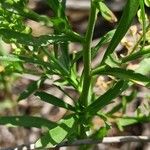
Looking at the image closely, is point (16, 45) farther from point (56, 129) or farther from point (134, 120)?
point (134, 120)

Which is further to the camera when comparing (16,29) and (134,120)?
(134,120)

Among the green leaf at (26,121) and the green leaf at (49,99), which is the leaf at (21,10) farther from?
the green leaf at (26,121)

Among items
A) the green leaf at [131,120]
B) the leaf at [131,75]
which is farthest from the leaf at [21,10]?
the green leaf at [131,120]

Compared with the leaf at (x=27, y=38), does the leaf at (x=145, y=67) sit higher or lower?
lower

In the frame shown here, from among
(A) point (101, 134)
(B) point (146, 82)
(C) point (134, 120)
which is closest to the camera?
(B) point (146, 82)

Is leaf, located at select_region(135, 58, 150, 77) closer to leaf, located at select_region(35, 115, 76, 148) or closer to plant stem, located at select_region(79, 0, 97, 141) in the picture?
plant stem, located at select_region(79, 0, 97, 141)

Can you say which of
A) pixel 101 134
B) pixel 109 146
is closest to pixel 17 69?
pixel 101 134

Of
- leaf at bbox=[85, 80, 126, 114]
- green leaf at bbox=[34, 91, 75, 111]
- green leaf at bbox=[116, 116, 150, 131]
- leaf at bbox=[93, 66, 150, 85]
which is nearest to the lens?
leaf at bbox=[93, 66, 150, 85]

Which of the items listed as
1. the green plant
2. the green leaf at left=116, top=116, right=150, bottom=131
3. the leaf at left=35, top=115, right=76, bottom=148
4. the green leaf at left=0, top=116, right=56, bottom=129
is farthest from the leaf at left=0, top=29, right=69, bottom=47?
the green leaf at left=116, top=116, right=150, bottom=131
